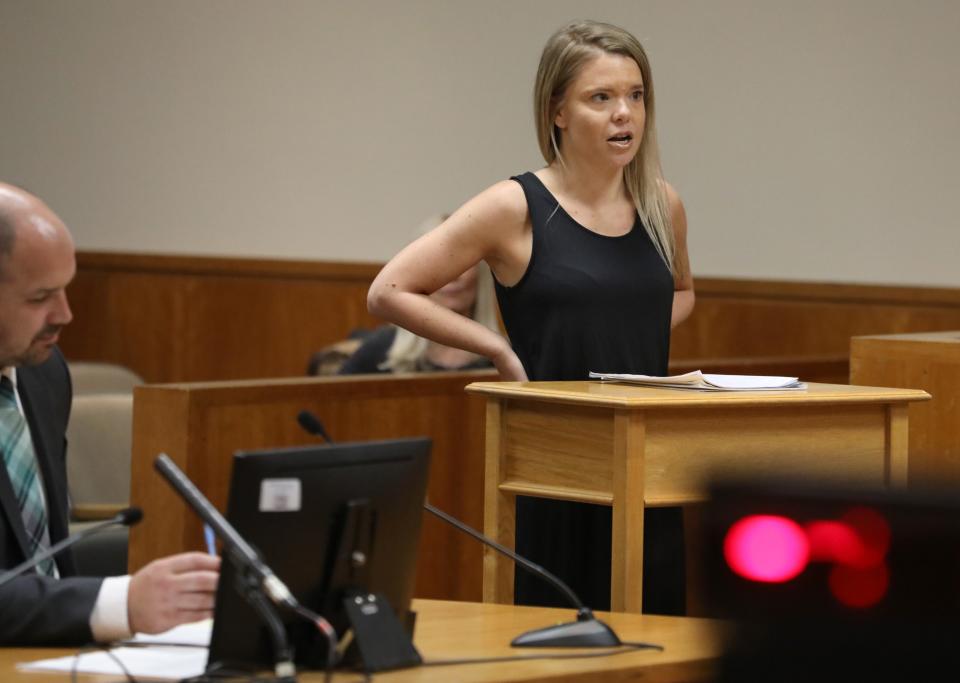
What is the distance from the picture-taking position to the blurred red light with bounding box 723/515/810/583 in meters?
1.03

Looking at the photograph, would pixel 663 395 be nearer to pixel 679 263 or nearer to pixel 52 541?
pixel 679 263

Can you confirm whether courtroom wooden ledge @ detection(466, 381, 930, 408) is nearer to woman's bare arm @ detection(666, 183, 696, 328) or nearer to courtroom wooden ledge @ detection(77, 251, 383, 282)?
woman's bare arm @ detection(666, 183, 696, 328)

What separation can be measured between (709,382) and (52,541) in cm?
124

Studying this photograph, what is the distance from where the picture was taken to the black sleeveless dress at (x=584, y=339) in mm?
3359

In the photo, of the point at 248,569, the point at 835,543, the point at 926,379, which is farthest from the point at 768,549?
the point at 926,379

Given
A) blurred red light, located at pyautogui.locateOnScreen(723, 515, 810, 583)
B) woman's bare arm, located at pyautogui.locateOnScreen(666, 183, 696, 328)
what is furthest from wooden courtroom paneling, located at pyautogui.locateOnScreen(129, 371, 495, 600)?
blurred red light, located at pyautogui.locateOnScreen(723, 515, 810, 583)

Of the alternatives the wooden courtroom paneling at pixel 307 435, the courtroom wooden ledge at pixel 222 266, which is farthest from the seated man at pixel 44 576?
the courtroom wooden ledge at pixel 222 266

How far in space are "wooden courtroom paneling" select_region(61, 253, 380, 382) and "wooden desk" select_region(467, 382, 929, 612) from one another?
465 cm

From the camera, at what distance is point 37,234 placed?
89.1 inches

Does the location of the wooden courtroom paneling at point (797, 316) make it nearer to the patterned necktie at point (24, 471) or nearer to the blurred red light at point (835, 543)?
the patterned necktie at point (24, 471)

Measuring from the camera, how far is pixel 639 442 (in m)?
2.98

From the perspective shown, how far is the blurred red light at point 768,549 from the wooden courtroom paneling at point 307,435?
3.34m

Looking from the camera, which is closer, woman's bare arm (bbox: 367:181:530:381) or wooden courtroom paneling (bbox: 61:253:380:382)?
woman's bare arm (bbox: 367:181:530:381)

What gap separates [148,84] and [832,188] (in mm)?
3910
